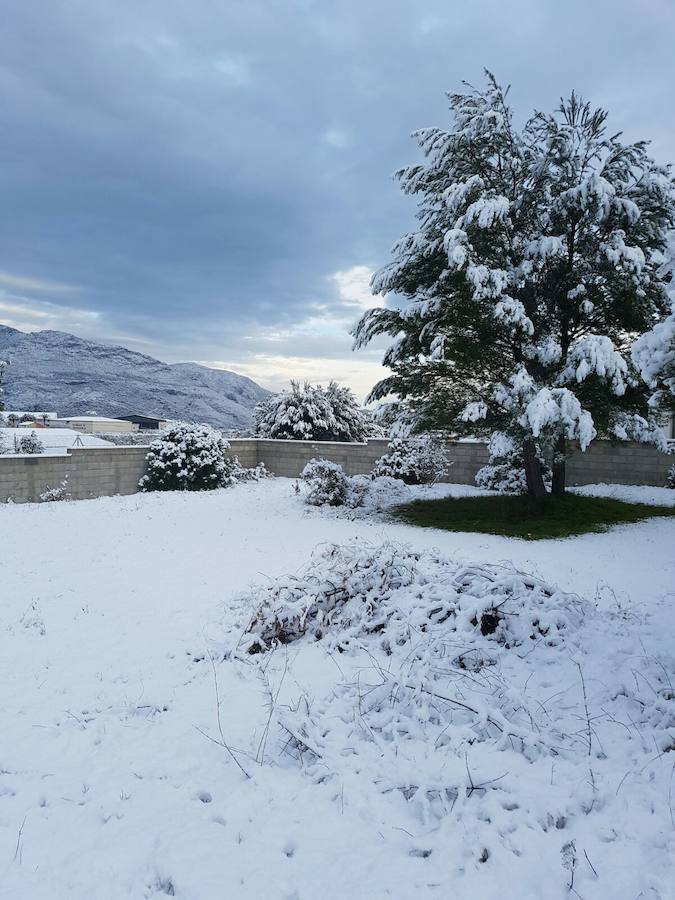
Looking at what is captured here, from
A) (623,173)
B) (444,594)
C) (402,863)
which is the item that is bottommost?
(402,863)

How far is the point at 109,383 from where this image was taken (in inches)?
5246

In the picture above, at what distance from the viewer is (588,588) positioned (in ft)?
22.8

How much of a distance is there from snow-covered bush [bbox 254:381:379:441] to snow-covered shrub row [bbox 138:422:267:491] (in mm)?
4966

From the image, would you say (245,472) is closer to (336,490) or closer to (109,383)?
(336,490)

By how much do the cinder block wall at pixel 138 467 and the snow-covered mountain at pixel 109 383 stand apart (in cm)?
8329

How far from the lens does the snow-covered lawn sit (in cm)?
261

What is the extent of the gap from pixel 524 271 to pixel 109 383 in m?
135

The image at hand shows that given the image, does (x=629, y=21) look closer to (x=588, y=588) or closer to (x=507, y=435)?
(x=507, y=435)

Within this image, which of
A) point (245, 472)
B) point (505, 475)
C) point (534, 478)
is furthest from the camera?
point (245, 472)

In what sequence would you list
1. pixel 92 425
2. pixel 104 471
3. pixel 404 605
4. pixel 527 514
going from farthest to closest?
pixel 92 425
pixel 104 471
pixel 527 514
pixel 404 605

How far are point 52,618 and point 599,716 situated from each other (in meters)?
5.45

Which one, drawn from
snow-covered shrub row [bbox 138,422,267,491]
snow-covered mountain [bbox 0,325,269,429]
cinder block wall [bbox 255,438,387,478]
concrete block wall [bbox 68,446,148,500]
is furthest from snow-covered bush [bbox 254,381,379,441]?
snow-covered mountain [bbox 0,325,269,429]

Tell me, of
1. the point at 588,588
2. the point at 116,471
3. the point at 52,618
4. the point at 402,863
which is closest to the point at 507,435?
the point at 588,588

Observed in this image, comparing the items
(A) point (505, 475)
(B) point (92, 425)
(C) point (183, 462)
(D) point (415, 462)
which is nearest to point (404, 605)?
(A) point (505, 475)
